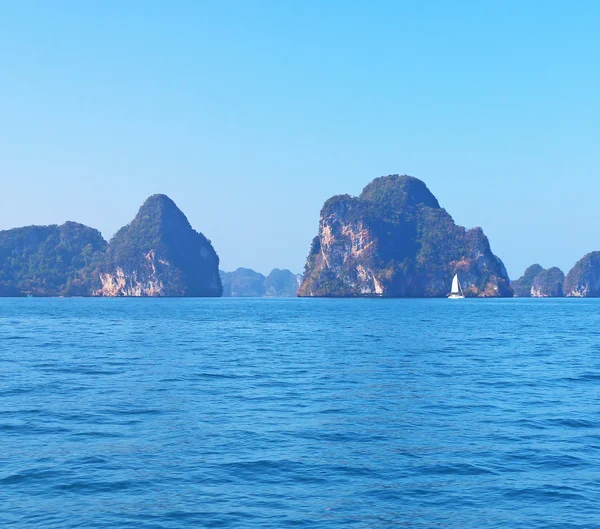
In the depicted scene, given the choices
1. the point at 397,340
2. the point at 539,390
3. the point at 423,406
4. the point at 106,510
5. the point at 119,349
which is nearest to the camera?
the point at 106,510

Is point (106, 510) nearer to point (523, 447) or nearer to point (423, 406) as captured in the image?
point (523, 447)

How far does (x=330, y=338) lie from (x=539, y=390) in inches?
1364

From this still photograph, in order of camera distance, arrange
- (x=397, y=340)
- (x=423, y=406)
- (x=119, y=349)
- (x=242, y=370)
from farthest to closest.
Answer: (x=397, y=340)
(x=119, y=349)
(x=242, y=370)
(x=423, y=406)

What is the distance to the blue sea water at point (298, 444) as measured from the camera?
50.9 ft

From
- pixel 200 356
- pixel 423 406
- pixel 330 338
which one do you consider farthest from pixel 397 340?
pixel 423 406

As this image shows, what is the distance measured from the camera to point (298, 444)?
70.6ft

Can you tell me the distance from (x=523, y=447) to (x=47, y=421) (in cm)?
1577

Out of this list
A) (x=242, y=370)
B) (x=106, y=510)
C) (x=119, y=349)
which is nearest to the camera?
(x=106, y=510)

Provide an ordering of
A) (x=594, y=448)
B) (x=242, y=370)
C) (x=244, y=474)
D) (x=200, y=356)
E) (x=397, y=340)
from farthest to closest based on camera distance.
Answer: (x=397, y=340), (x=200, y=356), (x=242, y=370), (x=594, y=448), (x=244, y=474)

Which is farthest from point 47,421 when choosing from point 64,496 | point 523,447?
point 523,447

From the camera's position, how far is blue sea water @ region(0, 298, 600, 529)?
1552cm

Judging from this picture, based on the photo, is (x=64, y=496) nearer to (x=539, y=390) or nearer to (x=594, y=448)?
(x=594, y=448)

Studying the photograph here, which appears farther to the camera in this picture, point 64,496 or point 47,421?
point 47,421

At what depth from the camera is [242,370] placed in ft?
132
